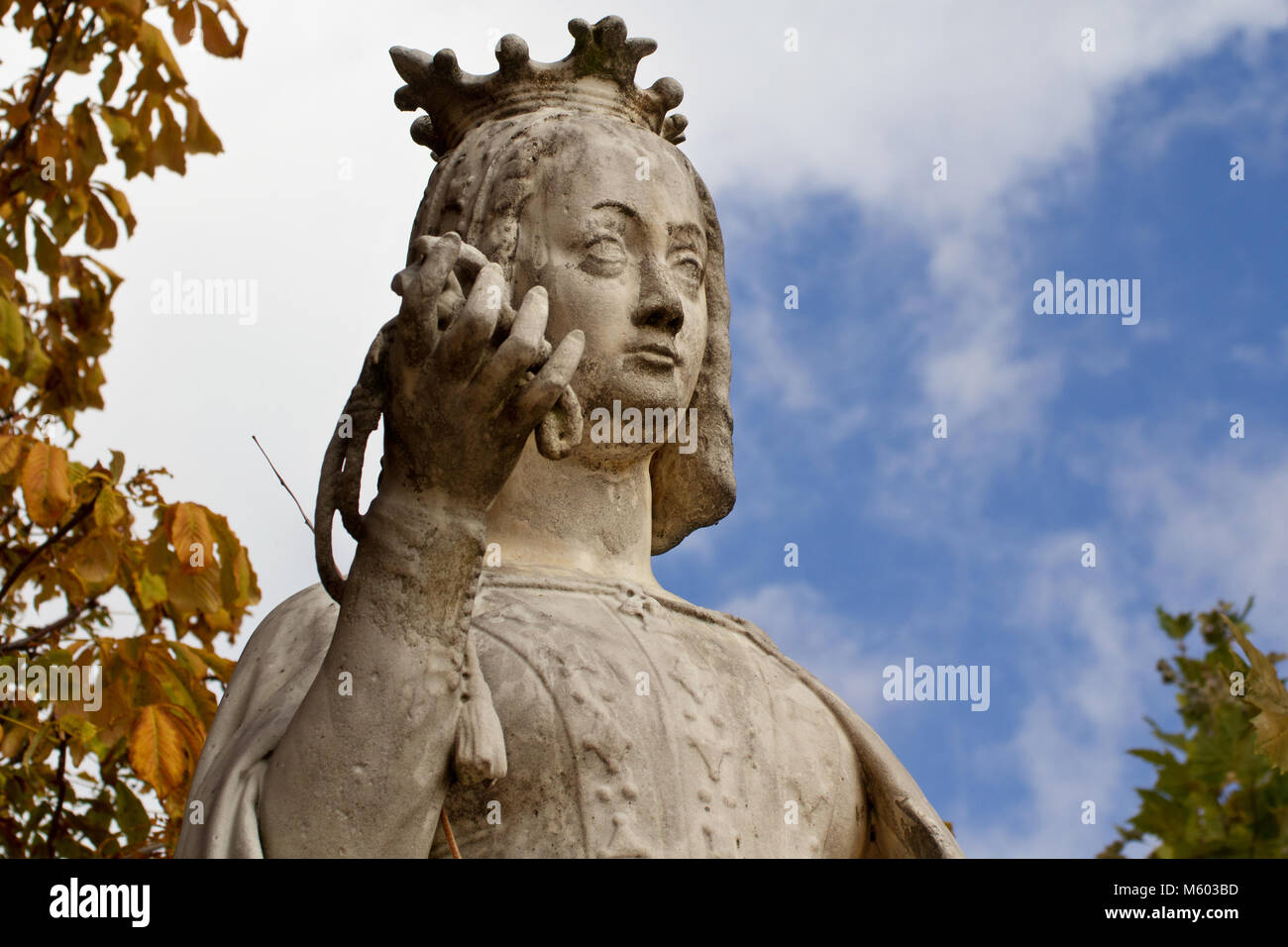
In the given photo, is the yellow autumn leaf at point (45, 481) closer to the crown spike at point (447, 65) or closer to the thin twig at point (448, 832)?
the crown spike at point (447, 65)

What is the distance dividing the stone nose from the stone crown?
82cm

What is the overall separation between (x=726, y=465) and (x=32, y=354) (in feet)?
12.2

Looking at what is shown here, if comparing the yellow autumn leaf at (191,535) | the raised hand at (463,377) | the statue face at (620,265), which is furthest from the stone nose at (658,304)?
the yellow autumn leaf at (191,535)

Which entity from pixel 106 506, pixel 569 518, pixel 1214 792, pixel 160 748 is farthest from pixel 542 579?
pixel 1214 792

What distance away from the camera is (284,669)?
19.4 ft

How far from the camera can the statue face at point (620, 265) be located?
6.25 m

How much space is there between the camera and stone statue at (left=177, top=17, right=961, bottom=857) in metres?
5.12

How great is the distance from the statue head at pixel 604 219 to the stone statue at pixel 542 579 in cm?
1

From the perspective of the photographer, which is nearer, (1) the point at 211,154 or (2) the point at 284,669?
(2) the point at 284,669

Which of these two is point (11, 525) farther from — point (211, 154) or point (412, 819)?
point (412, 819)

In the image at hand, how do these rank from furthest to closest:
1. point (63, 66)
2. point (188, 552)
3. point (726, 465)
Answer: point (63, 66), point (188, 552), point (726, 465)

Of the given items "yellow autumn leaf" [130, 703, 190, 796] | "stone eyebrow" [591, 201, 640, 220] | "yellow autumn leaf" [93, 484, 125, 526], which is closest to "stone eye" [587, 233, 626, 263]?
"stone eyebrow" [591, 201, 640, 220]

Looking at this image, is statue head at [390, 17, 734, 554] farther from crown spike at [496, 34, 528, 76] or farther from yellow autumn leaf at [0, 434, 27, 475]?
yellow autumn leaf at [0, 434, 27, 475]
